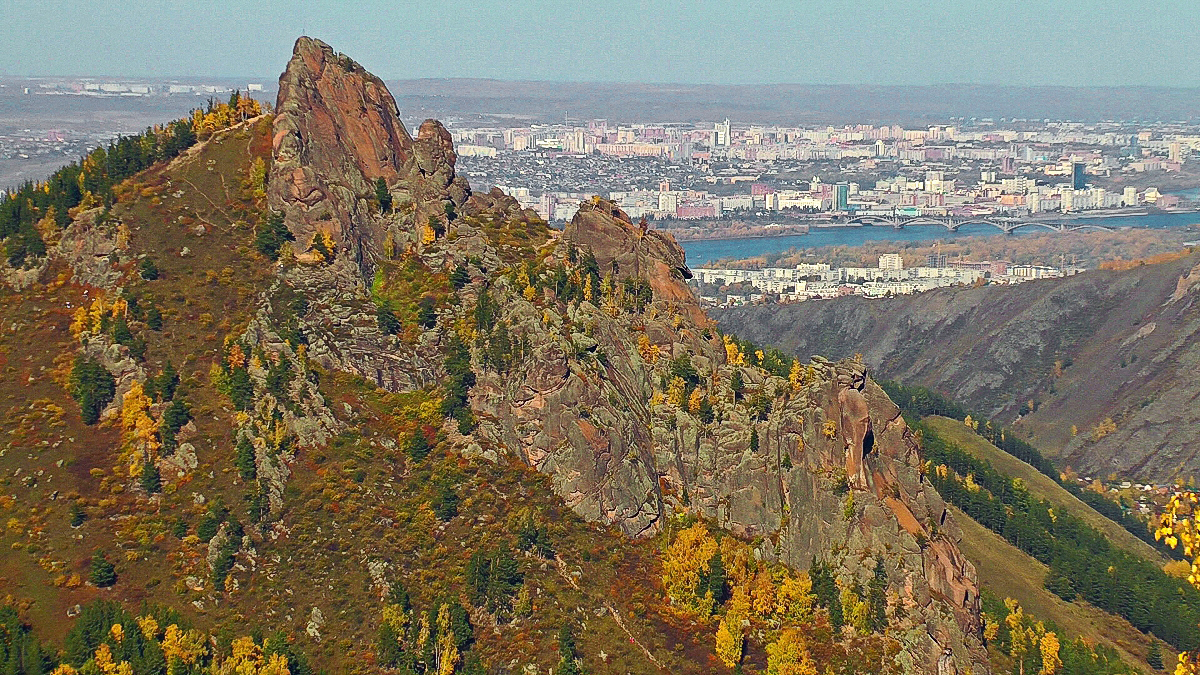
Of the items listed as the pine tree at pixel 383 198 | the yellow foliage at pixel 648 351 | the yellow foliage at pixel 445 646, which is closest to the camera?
the yellow foliage at pixel 445 646

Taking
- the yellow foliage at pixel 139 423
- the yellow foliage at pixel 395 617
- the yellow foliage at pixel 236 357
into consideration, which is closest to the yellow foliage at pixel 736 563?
the yellow foliage at pixel 395 617

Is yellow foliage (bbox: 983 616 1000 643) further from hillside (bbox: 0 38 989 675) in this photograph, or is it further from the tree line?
the tree line

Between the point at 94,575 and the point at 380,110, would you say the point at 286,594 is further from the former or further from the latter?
the point at 380,110

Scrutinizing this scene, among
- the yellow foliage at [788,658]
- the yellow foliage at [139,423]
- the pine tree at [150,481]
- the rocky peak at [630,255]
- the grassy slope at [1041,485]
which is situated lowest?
the grassy slope at [1041,485]

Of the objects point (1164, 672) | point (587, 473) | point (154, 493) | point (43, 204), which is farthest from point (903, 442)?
point (43, 204)

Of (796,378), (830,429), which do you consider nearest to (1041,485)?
(796,378)

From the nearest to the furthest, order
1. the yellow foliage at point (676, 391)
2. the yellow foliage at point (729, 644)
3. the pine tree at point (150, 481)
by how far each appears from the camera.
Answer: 1. the yellow foliage at point (729, 644)
2. the pine tree at point (150, 481)
3. the yellow foliage at point (676, 391)

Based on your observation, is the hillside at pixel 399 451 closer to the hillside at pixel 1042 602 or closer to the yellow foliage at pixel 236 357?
the yellow foliage at pixel 236 357
